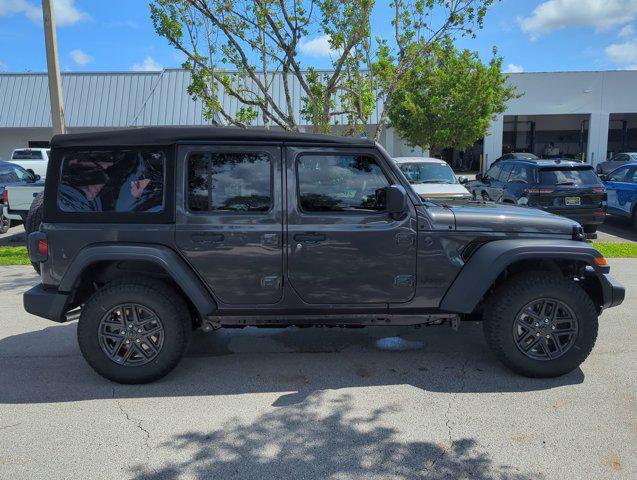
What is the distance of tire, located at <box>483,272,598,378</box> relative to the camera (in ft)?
13.4

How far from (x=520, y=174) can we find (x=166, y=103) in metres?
18.7

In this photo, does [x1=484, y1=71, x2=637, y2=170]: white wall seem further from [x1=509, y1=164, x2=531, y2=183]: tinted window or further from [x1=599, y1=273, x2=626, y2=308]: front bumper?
[x1=599, y1=273, x2=626, y2=308]: front bumper

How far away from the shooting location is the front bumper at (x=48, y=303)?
13.3ft

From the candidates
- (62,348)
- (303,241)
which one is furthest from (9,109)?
(303,241)

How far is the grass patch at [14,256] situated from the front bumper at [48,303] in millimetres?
5416

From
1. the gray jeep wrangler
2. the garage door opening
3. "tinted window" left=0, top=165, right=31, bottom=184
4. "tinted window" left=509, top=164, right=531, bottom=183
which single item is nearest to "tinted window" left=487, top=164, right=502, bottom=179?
"tinted window" left=509, top=164, right=531, bottom=183

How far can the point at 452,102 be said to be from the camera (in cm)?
2173

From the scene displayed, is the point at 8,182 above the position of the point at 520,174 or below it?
below

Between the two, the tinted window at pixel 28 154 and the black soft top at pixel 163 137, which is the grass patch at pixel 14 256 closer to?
the black soft top at pixel 163 137

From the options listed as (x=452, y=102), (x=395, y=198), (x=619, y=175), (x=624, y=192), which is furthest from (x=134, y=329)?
(x=452, y=102)

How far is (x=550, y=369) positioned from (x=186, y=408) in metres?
2.84

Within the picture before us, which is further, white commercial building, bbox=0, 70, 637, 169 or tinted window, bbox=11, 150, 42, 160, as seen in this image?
white commercial building, bbox=0, 70, 637, 169

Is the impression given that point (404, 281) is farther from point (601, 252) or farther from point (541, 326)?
point (601, 252)

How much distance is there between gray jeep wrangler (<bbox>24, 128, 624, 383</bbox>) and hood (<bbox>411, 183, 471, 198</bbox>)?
6337 mm
